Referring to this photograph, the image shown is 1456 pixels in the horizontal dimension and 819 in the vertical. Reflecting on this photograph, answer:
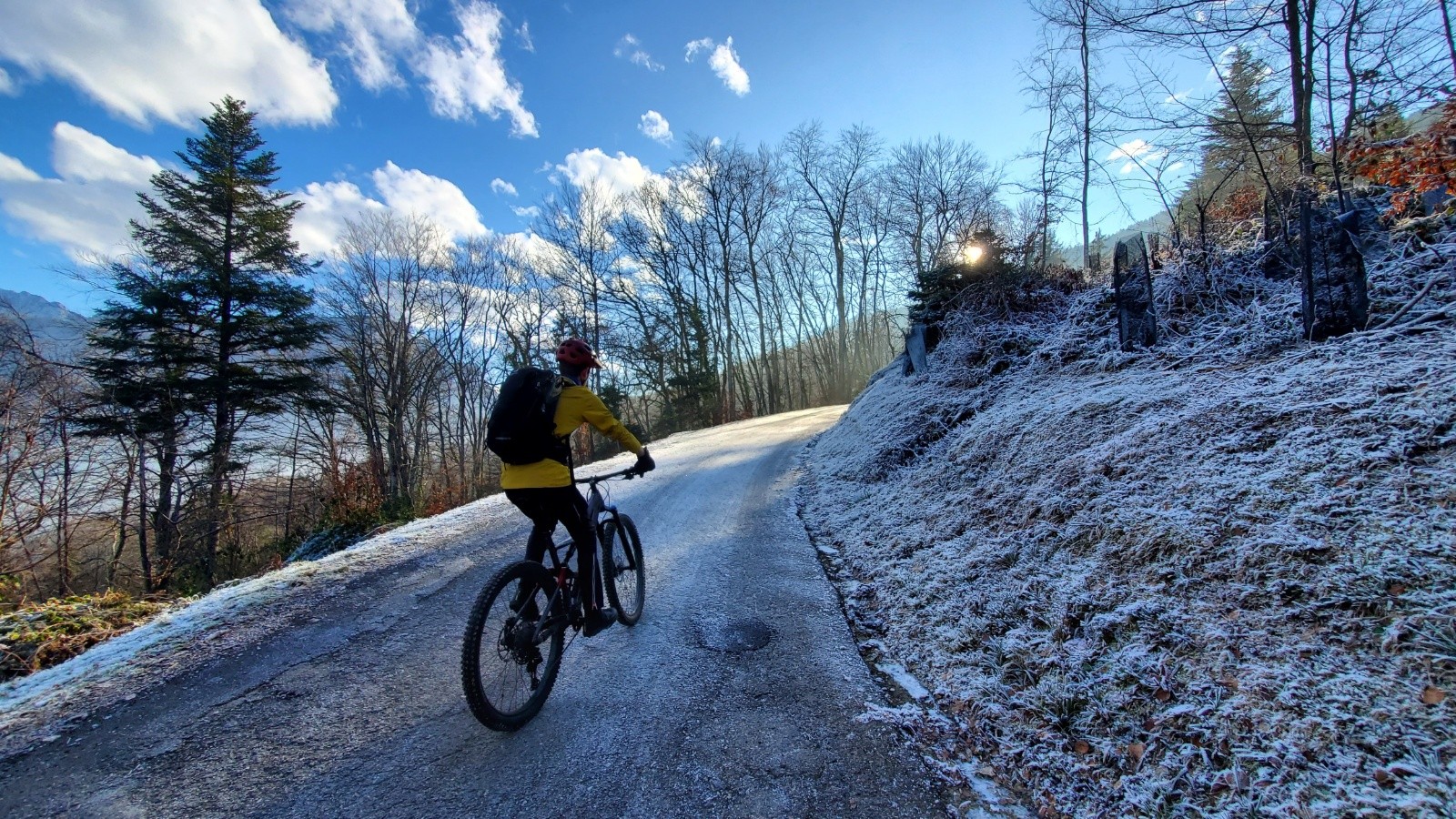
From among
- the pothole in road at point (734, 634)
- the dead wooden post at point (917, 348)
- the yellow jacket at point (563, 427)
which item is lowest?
the pothole in road at point (734, 634)

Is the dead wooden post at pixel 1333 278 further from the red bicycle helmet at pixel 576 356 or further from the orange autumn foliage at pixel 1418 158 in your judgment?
the red bicycle helmet at pixel 576 356

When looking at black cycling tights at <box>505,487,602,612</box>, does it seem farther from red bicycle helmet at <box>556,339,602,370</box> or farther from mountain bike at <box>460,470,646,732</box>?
red bicycle helmet at <box>556,339,602,370</box>

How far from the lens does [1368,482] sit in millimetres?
2299

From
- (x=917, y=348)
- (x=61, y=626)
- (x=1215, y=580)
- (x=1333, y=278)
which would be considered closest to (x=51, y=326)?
(x=61, y=626)

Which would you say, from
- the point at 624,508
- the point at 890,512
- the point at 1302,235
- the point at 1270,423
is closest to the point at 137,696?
the point at 624,508

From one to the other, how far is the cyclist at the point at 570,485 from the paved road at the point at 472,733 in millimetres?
473

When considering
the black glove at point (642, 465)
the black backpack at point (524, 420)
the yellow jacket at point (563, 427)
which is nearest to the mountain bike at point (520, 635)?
the black glove at point (642, 465)

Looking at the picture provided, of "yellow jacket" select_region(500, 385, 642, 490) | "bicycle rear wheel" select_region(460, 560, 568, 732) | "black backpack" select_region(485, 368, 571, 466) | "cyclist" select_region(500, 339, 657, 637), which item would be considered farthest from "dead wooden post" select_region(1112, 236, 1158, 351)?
"bicycle rear wheel" select_region(460, 560, 568, 732)

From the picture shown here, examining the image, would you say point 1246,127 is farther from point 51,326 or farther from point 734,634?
point 51,326

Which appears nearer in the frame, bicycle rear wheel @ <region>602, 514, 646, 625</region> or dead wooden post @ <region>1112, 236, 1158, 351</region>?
bicycle rear wheel @ <region>602, 514, 646, 625</region>

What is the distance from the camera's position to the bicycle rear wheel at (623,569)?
342 centimetres

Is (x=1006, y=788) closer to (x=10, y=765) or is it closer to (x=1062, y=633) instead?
(x=1062, y=633)

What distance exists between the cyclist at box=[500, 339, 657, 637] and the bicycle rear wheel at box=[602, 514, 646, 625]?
0.11 metres

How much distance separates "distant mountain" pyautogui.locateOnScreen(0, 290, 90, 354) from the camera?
1025cm
